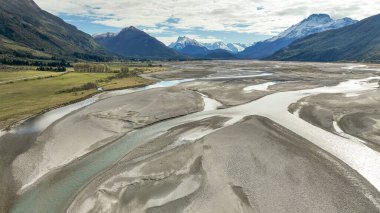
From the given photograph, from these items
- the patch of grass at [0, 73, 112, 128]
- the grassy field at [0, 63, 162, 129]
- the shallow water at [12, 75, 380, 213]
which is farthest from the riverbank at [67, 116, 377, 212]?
the patch of grass at [0, 73, 112, 128]

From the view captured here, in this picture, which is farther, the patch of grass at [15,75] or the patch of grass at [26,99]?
the patch of grass at [15,75]

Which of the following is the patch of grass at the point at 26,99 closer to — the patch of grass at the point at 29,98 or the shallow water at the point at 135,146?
the patch of grass at the point at 29,98

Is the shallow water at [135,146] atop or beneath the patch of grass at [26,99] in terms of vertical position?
atop

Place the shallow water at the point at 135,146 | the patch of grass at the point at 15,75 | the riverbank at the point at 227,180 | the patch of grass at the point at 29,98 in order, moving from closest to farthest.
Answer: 1. the riverbank at the point at 227,180
2. the shallow water at the point at 135,146
3. the patch of grass at the point at 29,98
4. the patch of grass at the point at 15,75

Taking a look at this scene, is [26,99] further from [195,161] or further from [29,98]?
[195,161]

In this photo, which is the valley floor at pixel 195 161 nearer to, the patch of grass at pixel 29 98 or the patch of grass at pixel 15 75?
the patch of grass at pixel 29 98

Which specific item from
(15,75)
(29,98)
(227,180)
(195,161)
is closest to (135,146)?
(195,161)

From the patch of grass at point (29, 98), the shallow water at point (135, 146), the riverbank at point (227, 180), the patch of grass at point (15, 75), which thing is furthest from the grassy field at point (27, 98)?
the riverbank at point (227, 180)

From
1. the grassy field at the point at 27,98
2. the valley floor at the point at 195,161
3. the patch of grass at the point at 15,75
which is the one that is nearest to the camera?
the valley floor at the point at 195,161

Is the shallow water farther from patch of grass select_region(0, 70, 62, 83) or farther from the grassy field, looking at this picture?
patch of grass select_region(0, 70, 62, 83)
